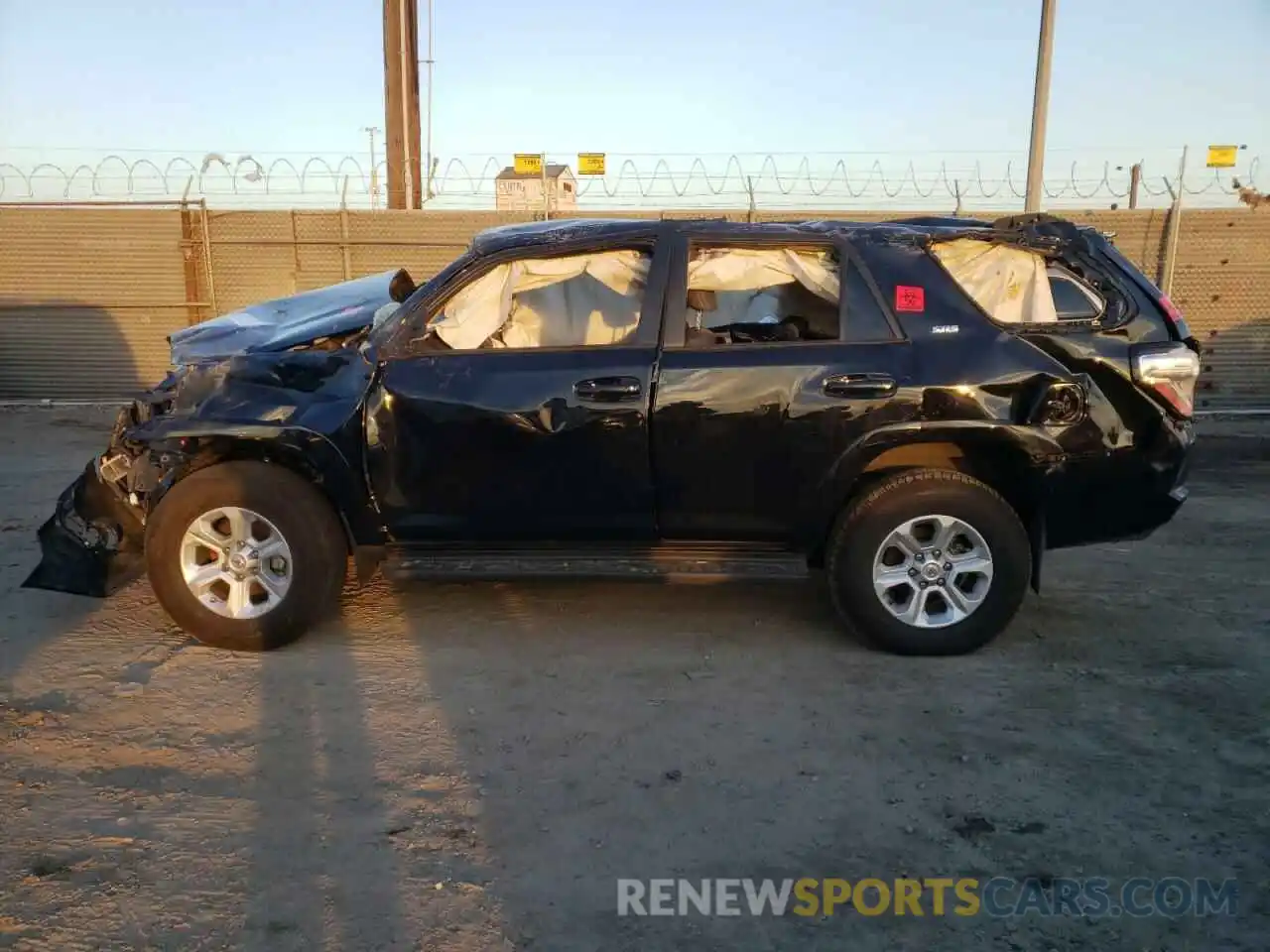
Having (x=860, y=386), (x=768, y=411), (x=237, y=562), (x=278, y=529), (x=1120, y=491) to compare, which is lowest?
(x=237, y=562)

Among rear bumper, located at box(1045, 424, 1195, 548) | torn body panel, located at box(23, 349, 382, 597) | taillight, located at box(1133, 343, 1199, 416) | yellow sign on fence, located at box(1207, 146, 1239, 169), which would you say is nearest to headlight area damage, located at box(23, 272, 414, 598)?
torn body panel, located at box(23, 349, 382, 597)

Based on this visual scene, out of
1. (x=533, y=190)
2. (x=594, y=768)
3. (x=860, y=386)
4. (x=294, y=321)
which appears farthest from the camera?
(x=533, y=190)

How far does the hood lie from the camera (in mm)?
4867

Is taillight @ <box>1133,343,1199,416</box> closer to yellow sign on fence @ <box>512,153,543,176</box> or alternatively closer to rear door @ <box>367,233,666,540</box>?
rear door @ <box>367,233,666,540</box>

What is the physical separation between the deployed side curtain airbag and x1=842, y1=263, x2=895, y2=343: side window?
0.40 metres

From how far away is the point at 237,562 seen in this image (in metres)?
4.52

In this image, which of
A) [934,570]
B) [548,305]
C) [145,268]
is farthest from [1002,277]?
[145,268]

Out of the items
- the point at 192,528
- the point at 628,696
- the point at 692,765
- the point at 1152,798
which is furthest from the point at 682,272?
the point at 1152,798

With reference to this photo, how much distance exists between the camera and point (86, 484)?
4875mm

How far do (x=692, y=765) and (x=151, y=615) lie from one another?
3.07 m

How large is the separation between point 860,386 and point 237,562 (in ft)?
9.50

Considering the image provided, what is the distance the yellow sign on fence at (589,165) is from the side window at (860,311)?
29.3ft

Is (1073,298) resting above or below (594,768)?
above

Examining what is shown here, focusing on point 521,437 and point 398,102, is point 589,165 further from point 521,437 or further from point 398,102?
point 521,437
